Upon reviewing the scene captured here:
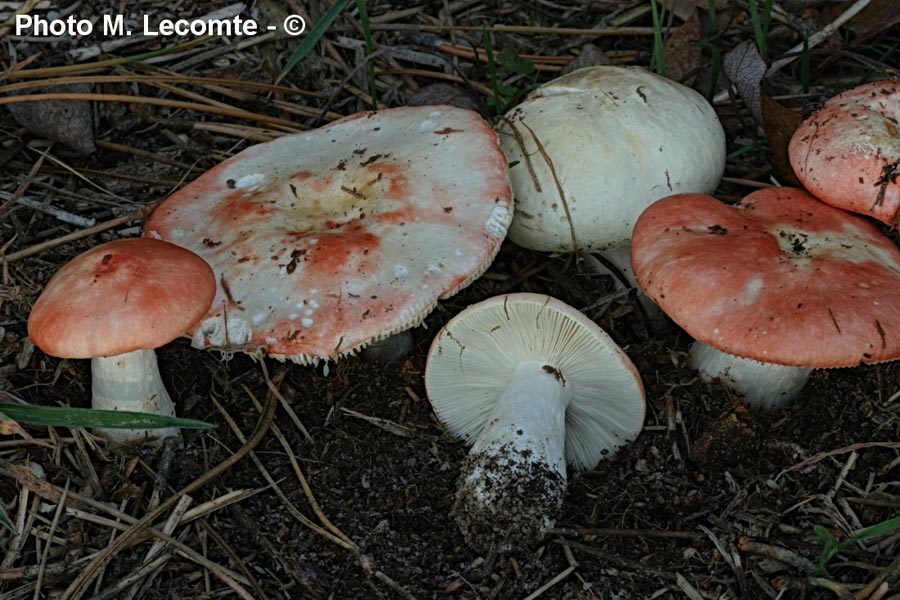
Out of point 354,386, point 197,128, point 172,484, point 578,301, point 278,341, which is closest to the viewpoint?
point 278,341

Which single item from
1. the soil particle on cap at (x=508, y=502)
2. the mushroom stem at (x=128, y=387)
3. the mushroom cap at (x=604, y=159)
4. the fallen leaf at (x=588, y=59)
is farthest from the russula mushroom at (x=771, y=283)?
the mushroom stem at (x=128, y=387)

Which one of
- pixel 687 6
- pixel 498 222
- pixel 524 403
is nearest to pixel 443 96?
pixel 687 6

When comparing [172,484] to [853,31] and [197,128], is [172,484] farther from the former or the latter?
[853,31]

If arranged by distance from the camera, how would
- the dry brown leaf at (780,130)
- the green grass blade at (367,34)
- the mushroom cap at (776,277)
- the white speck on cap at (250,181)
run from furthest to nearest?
the green grass blade at (367,34), the dry brown leaf at (780,130), the white speck on cap at (250,181), the mushroom cap at (776,277)

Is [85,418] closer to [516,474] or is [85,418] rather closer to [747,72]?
[516,474]

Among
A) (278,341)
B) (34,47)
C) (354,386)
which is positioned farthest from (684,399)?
(34,47)

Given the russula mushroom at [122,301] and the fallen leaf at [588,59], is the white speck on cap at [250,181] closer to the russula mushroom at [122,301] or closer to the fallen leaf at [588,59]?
the russula mushroom at [122,301]

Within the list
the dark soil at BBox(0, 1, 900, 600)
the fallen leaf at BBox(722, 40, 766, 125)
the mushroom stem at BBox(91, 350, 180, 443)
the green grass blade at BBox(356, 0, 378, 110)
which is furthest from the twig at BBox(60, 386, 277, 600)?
the fallen leaf at BBox(722, 40, 766, 125)
